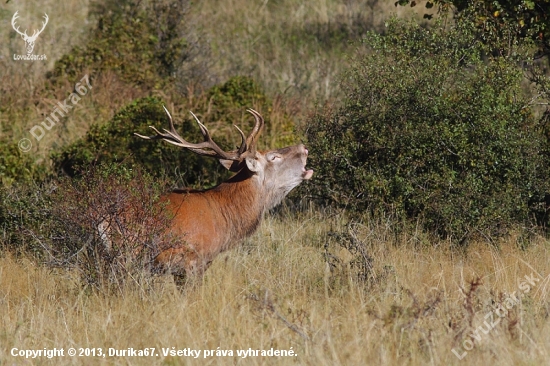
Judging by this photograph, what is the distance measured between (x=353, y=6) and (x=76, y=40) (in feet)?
23.0

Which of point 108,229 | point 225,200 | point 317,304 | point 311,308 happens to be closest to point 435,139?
point 225,200

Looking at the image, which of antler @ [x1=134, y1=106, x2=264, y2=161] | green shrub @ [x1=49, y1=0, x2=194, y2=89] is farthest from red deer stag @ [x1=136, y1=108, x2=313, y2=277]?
green shrub @ [x1=49, y1=0, x2=194, y2=89]

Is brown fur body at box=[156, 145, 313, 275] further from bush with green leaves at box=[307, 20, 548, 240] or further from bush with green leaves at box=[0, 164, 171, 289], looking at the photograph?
bush with green leaves at box=[307, 20, 548, 240]

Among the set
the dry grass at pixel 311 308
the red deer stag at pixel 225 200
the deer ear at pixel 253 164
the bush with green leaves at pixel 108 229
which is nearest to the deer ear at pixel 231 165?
the red deer stag at pixel 225 200

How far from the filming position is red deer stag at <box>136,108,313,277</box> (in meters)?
7.57

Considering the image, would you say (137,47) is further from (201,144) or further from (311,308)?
(311,308)

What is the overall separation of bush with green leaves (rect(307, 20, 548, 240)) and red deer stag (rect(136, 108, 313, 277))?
122 centimetres

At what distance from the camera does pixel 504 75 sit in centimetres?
918

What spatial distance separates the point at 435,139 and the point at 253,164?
6.82 feet

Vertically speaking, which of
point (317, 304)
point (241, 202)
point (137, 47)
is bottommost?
point (137, 47)

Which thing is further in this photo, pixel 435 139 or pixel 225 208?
pixel 435 139

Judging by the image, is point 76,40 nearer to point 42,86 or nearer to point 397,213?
point 42,86

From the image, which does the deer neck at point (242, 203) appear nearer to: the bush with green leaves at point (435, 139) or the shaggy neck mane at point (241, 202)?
the shaggy neck mane at point (241, 202)

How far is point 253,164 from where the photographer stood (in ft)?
27.1
